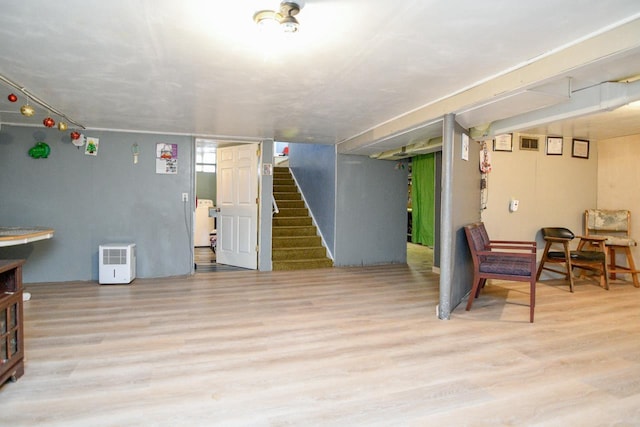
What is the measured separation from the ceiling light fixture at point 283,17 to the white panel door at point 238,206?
3.97 metres

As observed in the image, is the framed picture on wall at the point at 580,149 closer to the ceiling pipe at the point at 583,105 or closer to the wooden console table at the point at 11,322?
→ the ceiling pipe at the point at 583,105

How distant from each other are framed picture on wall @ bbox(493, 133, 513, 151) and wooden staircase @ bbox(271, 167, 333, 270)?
314cm

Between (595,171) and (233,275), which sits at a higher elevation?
A: (595,171)

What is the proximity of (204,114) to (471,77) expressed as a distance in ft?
9.41

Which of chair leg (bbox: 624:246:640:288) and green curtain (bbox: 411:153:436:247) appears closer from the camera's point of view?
chair leg (bbox: 624:246:640:288)

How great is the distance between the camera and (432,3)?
5.95ft

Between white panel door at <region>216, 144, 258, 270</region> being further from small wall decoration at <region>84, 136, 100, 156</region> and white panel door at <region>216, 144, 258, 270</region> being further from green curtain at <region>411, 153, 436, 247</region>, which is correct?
green curtain at <region>411, 153, 436, 247</region>

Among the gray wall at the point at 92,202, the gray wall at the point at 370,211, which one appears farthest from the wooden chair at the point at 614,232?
the gray wall at the point at 92,202

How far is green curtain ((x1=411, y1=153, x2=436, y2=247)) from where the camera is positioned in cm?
741

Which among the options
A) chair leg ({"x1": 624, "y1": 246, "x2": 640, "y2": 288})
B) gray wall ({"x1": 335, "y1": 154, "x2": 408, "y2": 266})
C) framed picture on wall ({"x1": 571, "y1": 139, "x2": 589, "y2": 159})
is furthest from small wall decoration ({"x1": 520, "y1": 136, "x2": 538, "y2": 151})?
gray wall ({"x1": 335, "y1": 154, "x2": 408, "y2": 266})

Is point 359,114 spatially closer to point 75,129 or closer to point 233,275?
point 233,275

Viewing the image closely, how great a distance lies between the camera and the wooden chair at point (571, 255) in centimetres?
465

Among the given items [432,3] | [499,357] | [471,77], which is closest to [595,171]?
[471,77]

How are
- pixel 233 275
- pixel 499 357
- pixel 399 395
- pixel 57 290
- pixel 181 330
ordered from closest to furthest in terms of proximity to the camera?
pixel 399 395, pixel 499 357, pixel 181 330, pixel 57 290, pixel 233 275
